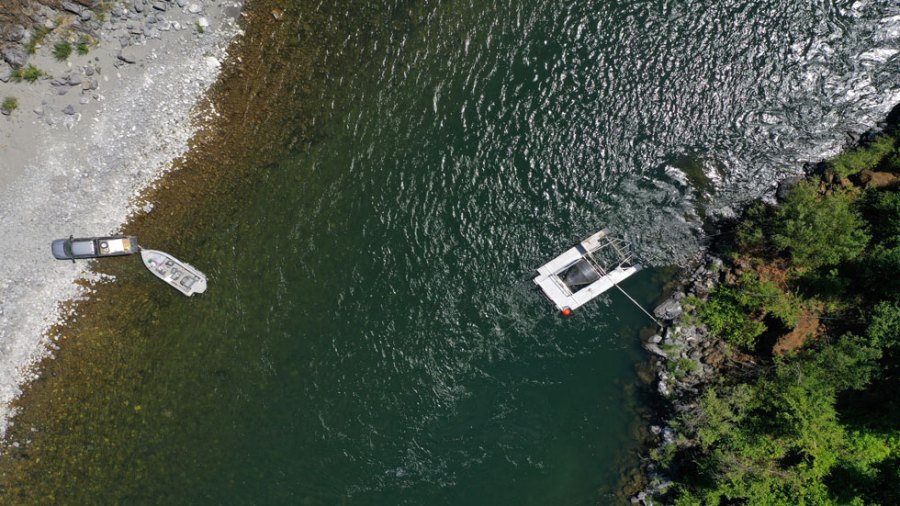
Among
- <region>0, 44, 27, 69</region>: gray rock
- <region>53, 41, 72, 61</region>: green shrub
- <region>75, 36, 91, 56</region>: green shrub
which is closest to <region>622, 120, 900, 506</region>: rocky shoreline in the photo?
<region>75, 36, 91, 56</region>: green shrub

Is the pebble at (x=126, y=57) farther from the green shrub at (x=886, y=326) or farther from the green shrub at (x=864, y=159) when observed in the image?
the green shrub at (x=886, y=326)

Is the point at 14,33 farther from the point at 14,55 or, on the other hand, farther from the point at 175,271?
the point at 175,271

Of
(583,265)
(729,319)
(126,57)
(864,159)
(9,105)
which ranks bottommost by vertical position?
(729,319)

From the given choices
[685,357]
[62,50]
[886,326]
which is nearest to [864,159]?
[886,326]

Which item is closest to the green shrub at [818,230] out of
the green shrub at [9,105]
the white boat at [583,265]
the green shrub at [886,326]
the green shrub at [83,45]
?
the green shrub at [886,326]

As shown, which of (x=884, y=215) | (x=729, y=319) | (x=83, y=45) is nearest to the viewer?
(x=884, y=215)

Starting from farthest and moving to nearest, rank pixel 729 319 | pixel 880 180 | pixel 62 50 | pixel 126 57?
pixel 126 57, pixel 62 50, pixel 729 319, pixel 880 180

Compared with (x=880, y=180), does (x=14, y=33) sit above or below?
above
